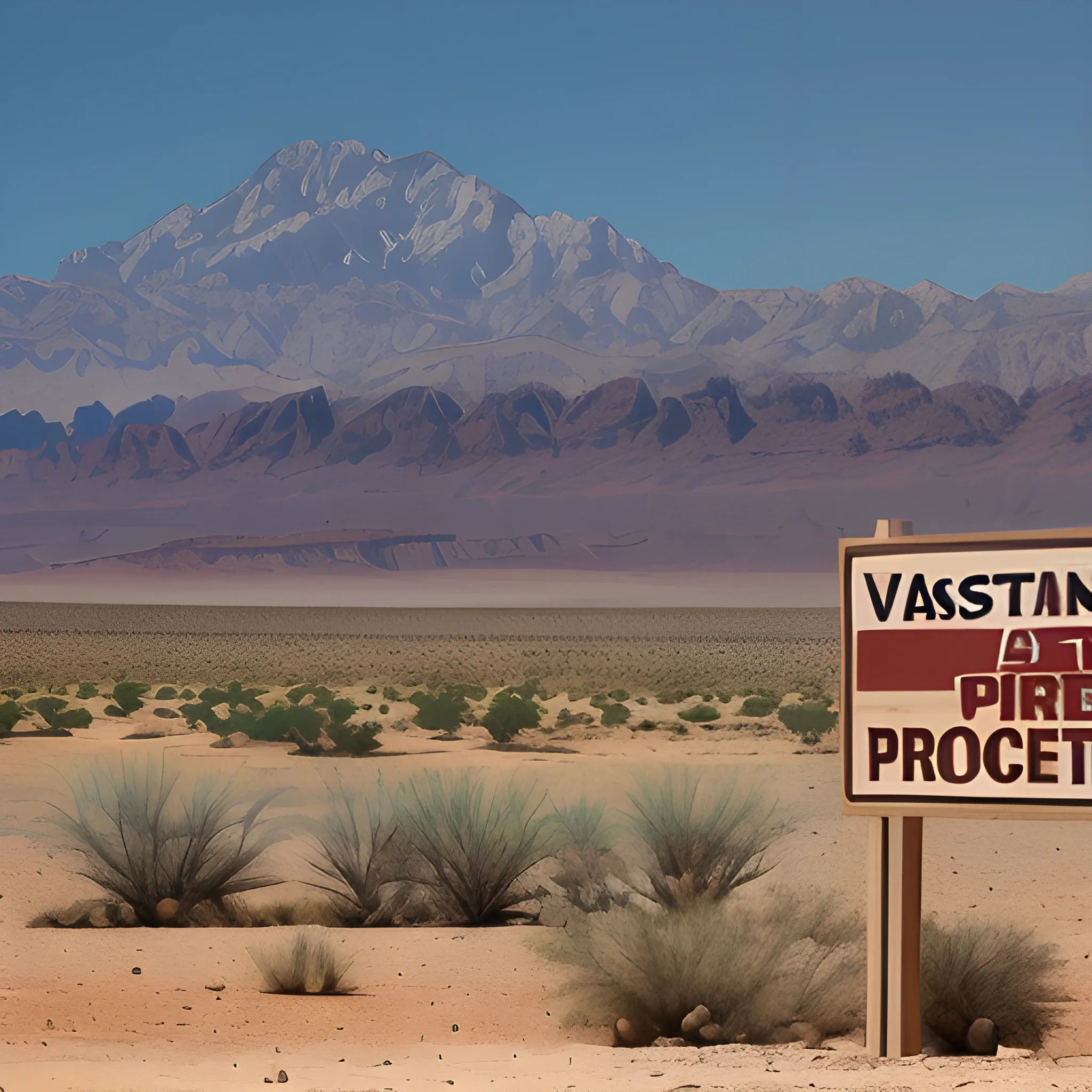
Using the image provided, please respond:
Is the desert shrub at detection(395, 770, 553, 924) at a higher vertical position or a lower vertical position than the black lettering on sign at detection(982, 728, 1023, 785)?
Result: lower

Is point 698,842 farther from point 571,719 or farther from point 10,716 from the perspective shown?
point 10,716

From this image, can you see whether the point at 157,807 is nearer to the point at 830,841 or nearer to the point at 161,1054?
the point at 161,1054

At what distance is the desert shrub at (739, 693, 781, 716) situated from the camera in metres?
34.7

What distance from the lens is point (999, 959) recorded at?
30.3 ft

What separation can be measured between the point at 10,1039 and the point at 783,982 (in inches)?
206

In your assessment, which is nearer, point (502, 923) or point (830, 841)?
point (502, 923)

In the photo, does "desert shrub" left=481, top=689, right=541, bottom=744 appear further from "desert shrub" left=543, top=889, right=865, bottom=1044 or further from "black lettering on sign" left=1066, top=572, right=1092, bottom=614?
"black lettering on sign" left=1066, top=572, right=1092, bottom=614

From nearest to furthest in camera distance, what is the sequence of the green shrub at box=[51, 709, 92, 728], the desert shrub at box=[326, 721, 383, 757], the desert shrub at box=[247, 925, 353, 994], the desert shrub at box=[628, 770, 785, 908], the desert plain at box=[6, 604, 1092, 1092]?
1. the desert plain at box=[6, 604, 1092, 1092]
2. the desert shrub at box=[247, 925, 353, 994]
3. the desert shrub at box=[628, 770, 785, 908]
4. the desert shrub at box=[326, 721, 383, 757]
5. the green shrub at box=[51, 709, 92, 728]

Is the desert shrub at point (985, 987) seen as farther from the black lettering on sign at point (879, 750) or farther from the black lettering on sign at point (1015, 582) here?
the black lettering on sign at point (1015, 582)

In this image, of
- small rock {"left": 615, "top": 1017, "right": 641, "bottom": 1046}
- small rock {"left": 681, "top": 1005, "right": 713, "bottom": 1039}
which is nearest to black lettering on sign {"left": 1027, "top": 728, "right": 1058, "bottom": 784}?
small rock {"left": 681, "top": 1005, "right": 713, "bottom": 1039}

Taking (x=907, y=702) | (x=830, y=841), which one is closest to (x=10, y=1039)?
(x=907, y=702)

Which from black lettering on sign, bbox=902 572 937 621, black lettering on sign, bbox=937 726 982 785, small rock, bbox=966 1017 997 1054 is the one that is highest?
black lettering on sign, bbox=902 572 937 621

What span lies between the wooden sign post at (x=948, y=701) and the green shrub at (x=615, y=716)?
24.7 m

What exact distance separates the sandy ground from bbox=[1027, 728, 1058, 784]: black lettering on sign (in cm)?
166
